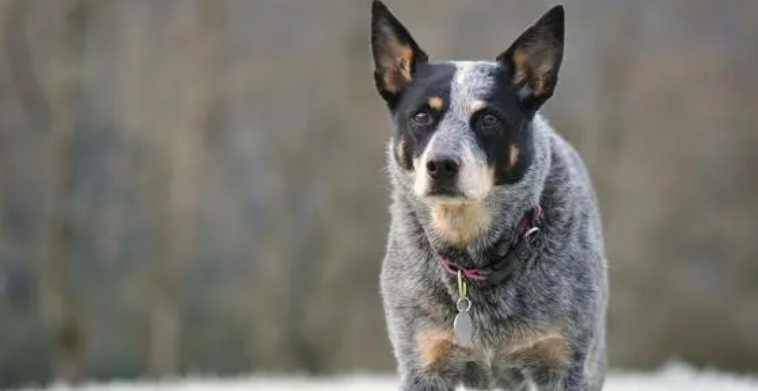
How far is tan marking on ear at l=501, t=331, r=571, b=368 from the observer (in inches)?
198

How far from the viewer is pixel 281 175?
16859mm

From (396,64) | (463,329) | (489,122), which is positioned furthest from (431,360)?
(396,64)

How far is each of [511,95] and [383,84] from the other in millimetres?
489

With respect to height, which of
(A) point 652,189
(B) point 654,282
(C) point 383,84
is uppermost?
(C) point 383,84

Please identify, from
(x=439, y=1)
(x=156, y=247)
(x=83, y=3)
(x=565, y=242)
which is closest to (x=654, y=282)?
(x=439, y=1)

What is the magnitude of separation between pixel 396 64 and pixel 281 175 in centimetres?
1178

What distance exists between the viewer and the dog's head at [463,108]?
15.3 ft

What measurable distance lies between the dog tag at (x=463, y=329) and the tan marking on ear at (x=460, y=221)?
27 centimetres

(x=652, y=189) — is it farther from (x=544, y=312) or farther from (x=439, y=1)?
(x=544, y=312)

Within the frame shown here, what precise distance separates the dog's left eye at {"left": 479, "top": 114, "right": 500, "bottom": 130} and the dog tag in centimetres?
71

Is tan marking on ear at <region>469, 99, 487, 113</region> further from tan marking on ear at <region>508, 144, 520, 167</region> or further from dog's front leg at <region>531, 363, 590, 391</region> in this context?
dog's front leg at <region>531, 363, 590, 391</region>

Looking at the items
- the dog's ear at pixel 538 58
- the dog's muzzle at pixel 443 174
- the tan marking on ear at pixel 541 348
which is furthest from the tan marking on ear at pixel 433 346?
the dog's ear at pixel 538 58

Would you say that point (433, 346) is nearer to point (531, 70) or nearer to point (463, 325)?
point (463, 325)

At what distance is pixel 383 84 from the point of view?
5.12m
